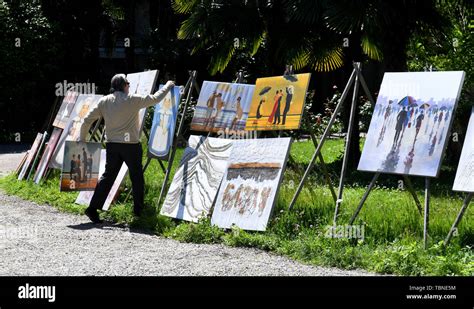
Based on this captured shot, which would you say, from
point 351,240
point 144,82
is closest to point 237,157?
point 351,240

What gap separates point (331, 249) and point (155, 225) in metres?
2.88

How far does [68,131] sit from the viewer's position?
15.2m

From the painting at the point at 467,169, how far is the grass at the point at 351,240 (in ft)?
1.91

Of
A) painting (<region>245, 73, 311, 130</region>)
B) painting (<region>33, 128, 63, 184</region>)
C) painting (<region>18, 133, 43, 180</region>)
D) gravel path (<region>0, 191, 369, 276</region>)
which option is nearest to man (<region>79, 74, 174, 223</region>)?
gravel path (<region>0, 191, 369, 276</region>)

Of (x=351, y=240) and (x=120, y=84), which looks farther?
(x=120, y=84)

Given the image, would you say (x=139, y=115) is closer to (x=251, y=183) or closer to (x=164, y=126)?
(x=164, y=126)

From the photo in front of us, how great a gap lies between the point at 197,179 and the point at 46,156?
15.5ft

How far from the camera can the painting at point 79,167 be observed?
40.4 feet

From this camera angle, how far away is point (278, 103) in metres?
11.1

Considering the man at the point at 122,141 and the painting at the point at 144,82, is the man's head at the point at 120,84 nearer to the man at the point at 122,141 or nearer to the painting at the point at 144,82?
the man at the point at 122,141

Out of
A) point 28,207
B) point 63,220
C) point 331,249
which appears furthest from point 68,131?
point 331,249

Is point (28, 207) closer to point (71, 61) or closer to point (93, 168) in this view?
point (93, 168)

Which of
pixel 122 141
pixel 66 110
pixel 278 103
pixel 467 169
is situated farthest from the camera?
pixel 66 110

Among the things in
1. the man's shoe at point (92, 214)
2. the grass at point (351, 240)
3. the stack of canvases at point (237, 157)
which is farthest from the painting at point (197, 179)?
the man's shoe at point (92, 214)
